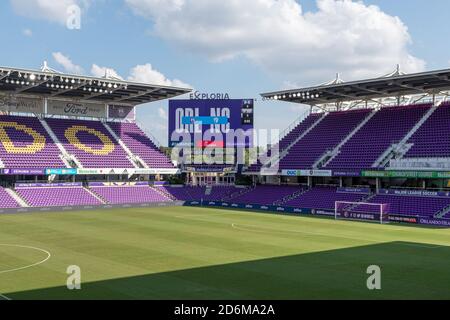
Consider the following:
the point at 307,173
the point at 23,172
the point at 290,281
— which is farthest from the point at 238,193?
the point at 290,281

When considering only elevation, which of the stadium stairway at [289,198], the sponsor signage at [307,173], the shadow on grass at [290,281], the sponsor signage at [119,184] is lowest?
the shadow on grass at [290,281]

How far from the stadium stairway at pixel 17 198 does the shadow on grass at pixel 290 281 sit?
3466cm

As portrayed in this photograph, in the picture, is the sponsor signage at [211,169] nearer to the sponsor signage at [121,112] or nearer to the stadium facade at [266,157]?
the stadium facade at [266,157]

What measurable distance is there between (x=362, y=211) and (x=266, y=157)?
797 inches

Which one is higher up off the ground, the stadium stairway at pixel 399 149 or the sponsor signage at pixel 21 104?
the sponsor signage at pixel 21 104

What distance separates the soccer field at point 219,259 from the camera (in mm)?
18609

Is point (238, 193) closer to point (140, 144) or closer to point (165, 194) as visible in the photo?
point (165, 194)

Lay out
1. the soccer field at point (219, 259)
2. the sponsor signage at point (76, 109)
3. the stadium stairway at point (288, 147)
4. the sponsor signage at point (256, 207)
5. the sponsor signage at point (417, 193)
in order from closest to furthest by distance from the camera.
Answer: the soccer field at point (219, 259), the sponsor signage at point (417, 193), the sponsor signage at point (256, 207), the stadium stairway at point (288, 147), the sponsor signage at point (76, 109)

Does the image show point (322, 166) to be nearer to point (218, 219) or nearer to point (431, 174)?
point (431, 174)

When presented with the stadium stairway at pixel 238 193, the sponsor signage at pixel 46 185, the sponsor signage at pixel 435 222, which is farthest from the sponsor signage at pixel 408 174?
the sponsor signage at pixel 46 185

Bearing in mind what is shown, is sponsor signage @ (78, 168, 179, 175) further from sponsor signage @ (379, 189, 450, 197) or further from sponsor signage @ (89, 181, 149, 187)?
sponsor signage @ (379, 189, 450, 197)

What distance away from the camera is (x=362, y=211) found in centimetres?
4803

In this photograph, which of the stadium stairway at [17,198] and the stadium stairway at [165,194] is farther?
the stadium stairway at [165,194]
